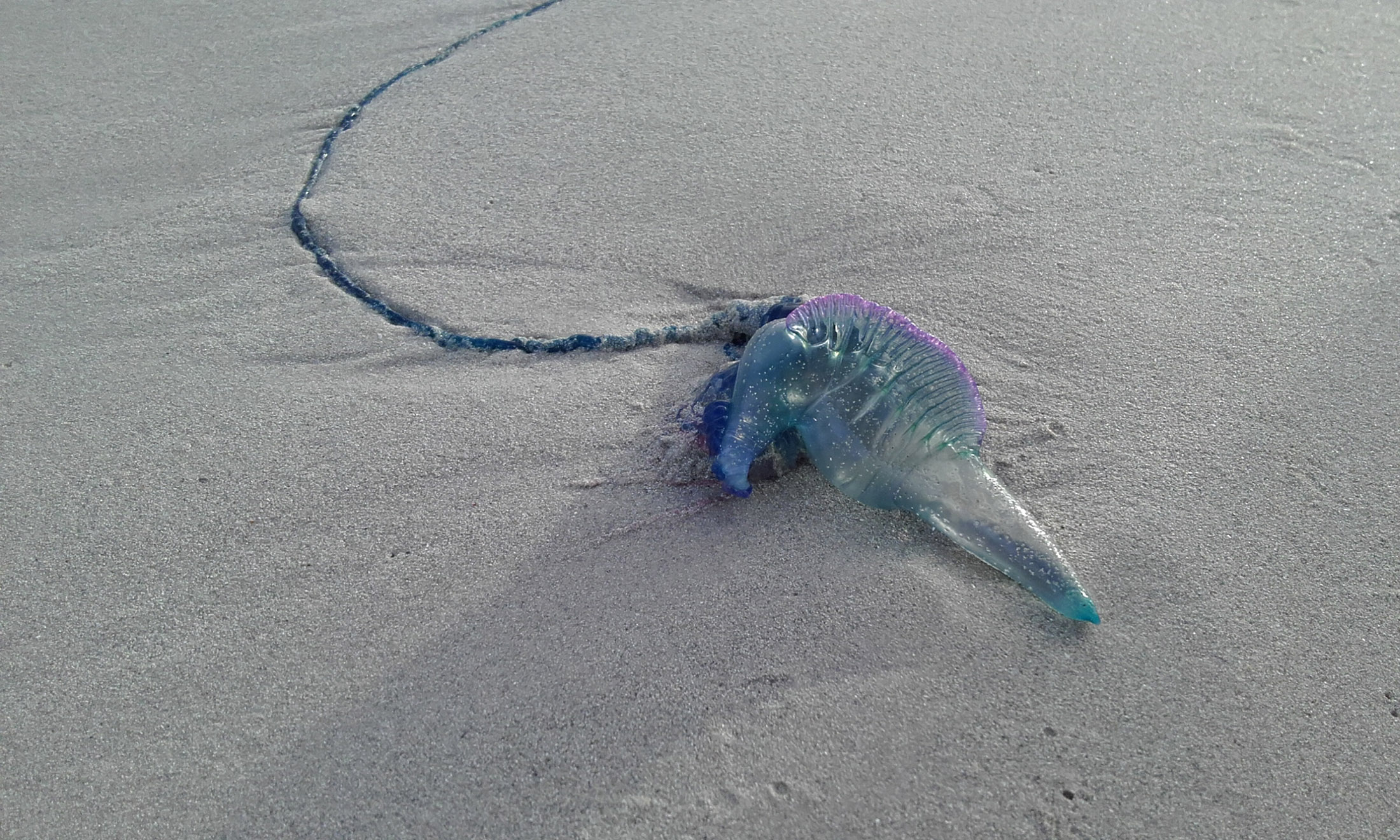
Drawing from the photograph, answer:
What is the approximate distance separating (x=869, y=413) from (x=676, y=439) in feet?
1.07

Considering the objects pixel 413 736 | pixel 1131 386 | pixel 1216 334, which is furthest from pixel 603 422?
pixel 1216 334

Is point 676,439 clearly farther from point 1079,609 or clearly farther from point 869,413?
point 1079,609

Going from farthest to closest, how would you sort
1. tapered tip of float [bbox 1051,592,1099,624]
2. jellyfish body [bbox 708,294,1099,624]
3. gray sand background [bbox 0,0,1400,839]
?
jellyfish body [bbox 708,294,1099,624], tapered tip of float [bbox 1051,592,1099,624], gray sand background [bbox 0,0,1400,839]

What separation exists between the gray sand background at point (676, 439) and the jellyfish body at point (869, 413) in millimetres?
66

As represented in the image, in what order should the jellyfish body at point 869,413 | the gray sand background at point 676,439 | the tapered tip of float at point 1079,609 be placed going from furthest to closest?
the jellyfish body at point 869,413, the tapered tip of float at point 1079,609, the gray sand background at point 676,439

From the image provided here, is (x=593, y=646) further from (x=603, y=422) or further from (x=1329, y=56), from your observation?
(x=1329, y=56)

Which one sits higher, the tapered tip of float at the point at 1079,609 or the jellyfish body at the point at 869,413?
the jellyfish body at the point at 869,413

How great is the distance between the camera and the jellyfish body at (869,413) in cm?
149

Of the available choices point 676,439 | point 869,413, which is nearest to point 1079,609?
point 869,413

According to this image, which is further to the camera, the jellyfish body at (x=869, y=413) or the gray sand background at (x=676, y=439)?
the jellyfish body at (x=869, y=413)

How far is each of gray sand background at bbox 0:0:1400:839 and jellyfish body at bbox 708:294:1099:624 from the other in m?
0.07

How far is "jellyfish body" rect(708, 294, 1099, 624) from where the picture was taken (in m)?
1.49

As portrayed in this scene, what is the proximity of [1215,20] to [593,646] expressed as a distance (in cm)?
250

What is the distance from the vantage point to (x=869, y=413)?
1.51 m
